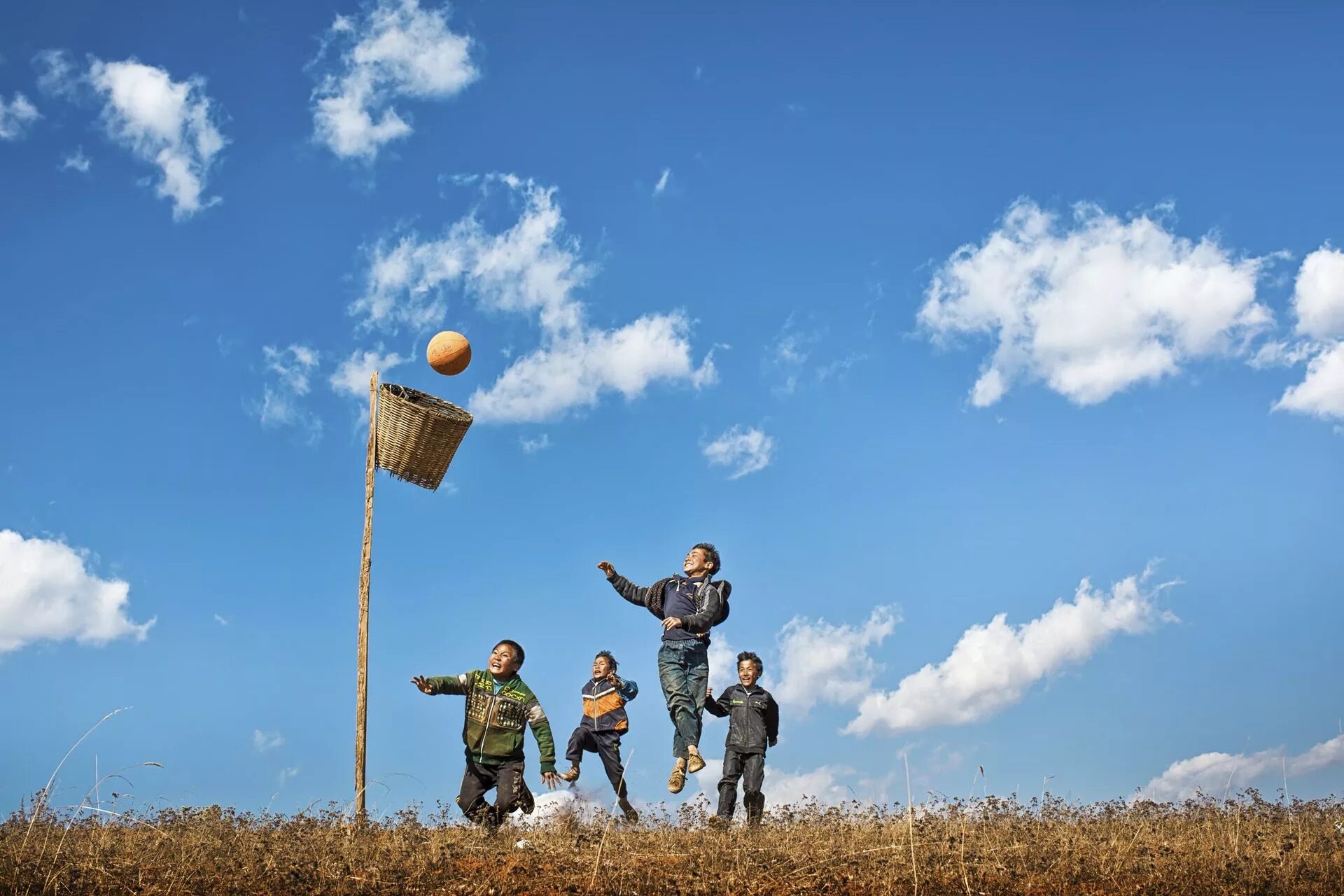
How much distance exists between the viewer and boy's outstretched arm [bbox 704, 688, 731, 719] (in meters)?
11.6

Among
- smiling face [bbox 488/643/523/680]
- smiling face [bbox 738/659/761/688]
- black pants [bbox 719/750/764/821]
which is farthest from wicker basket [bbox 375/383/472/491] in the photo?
black pants [bbox 719/750/764/821]

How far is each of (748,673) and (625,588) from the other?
191cm

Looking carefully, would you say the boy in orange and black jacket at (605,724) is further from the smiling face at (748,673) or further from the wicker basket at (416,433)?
the wicker basket at (416,433)

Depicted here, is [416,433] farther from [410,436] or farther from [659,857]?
[659,857]

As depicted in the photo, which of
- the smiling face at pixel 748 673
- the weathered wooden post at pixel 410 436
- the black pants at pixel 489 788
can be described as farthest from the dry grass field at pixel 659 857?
the weathered wooden post at pixel 410 436

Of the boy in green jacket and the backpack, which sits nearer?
the boy in green jacket

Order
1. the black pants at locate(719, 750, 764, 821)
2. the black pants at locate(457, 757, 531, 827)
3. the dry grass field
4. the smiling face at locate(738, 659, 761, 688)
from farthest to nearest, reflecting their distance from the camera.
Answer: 1. the smiling face at locate(738, 659, 761, 688)
2. the black pants at locate(719, 750, 764, 821)
3. the black pants at locate(457, 757, 531, 827)
4. the dry grass field

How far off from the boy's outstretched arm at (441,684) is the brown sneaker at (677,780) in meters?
2.39

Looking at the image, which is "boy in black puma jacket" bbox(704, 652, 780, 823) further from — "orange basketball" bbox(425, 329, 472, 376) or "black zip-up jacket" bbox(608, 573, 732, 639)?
"orange basketball" bbox(425, 329, 472, 376)

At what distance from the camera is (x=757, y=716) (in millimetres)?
11234

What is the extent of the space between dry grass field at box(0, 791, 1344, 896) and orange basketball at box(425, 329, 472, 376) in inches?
189

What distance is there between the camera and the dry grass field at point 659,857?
771 cm

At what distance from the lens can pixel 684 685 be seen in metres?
11.7

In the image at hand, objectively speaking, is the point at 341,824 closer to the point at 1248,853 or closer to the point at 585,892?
the point at 585,892
